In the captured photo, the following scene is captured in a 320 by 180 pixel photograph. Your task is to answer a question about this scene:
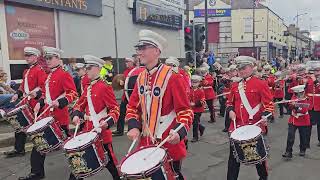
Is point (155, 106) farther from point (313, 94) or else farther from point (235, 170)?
point (313, 94)

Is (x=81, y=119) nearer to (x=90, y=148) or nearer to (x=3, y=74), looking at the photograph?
(x=90, y=148)

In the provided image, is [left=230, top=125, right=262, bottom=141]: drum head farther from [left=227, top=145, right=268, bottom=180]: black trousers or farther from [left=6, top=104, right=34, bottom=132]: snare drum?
[left=6, top=104, right=34, bottom=132]: snare drum

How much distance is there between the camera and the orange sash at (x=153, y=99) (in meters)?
3.79

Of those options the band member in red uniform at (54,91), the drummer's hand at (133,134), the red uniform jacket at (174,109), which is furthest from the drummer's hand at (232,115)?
the band member in red uniform at (54,91)

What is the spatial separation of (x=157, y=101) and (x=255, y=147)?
176 cm

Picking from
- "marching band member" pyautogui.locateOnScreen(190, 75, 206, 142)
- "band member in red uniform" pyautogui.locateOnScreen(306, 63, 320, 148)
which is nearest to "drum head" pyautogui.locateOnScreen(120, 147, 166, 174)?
"marching band member" pyautogui.locateOnScreen(190, 75, 206, 142)

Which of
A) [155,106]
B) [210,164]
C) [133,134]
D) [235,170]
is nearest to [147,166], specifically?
[133,134]

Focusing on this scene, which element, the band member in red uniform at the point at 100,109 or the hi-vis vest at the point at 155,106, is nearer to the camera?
the hi-vis vest at the point at 155,106

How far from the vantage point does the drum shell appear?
4922mm

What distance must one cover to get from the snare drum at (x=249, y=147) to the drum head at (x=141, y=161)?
1.71 meters

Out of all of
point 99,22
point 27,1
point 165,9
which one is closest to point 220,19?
point 165,9

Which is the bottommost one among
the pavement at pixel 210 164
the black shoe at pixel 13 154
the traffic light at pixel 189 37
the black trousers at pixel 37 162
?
the pavement at pixel 210 164

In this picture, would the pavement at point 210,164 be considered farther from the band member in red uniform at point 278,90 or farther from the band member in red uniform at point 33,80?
the band member in red uniform at point 278,90

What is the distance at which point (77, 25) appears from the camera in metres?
14.2
